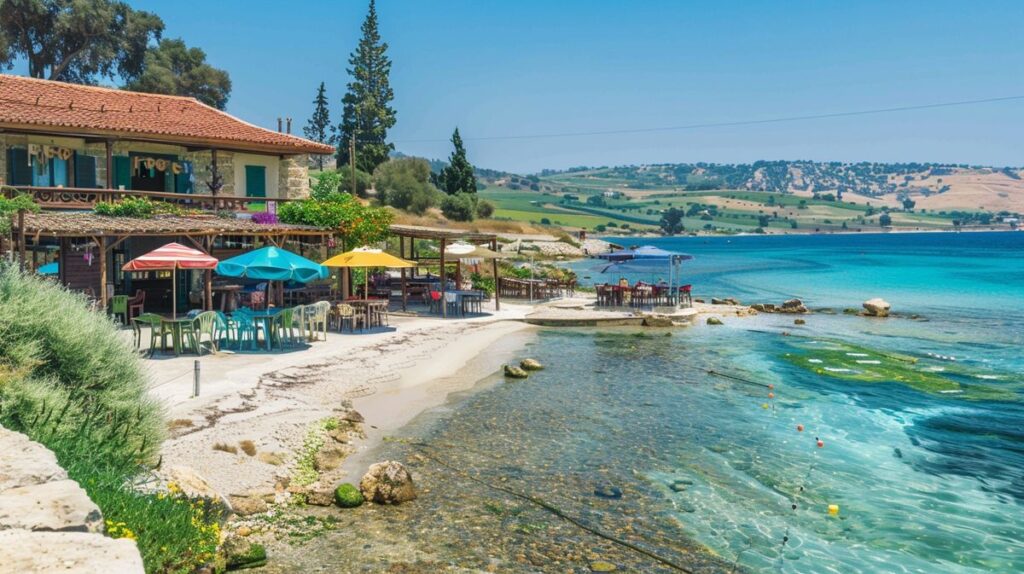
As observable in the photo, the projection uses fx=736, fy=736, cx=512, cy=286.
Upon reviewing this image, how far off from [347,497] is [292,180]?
22.9 m

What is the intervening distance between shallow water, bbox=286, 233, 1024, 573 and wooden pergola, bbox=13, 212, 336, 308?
348 inches

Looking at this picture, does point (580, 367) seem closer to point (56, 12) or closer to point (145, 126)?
point (145, 126)

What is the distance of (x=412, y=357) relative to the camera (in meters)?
18.3

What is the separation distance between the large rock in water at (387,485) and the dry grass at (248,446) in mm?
1781

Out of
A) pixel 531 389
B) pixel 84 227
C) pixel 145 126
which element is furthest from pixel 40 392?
pixel 145 126

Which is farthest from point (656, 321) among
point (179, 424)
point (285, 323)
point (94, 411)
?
point (94, 411)

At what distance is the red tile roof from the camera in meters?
22.8

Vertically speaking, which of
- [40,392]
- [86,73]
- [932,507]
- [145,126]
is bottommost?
[932,507]

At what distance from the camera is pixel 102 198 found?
75.6ft

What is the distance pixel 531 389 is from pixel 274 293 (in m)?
11.1

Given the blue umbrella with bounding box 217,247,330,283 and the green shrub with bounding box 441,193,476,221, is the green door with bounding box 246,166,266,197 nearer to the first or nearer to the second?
the blue umbrella with bounding box 217,247,330,283

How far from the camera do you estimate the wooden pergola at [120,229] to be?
17.6m

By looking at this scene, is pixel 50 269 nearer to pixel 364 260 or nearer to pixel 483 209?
pixel 364 260

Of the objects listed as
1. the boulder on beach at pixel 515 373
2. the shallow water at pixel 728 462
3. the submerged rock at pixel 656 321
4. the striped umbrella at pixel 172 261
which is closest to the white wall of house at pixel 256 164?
the striped umbrella at pixel 172 261
